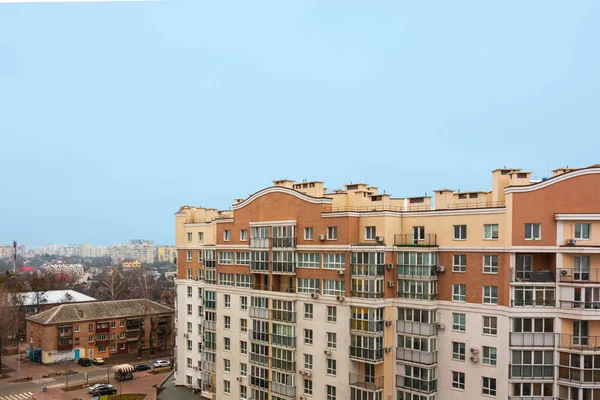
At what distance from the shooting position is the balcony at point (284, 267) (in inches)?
985

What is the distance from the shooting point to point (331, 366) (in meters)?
23.3

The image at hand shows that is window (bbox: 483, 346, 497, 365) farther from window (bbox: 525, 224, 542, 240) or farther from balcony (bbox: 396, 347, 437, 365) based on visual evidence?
window (bbox: 525, 224, 542, 240)

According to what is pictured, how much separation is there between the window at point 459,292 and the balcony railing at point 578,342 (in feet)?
12.5

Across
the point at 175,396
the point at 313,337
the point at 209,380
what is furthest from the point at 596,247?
the point at 175,396

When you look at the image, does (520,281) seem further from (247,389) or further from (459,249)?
(247,389)

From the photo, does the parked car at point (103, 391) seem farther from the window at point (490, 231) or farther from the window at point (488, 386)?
the window at point (490, 231)

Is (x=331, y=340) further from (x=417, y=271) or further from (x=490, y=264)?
(x=490, y=264)

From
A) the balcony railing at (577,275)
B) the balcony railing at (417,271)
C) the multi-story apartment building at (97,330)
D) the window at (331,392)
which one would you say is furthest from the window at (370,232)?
the multi-story apartment building at (97,330)

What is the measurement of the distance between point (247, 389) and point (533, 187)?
62.7 ft

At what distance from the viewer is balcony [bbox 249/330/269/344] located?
2598cm

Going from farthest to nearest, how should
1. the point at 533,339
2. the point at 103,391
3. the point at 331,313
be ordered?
the point at 103,391 → the point at 331,313 → the point at 533,339

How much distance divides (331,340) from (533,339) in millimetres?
9213

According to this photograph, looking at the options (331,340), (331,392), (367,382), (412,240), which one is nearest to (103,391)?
(331,392)

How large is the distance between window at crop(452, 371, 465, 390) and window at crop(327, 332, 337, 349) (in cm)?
571
